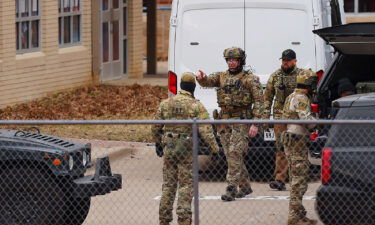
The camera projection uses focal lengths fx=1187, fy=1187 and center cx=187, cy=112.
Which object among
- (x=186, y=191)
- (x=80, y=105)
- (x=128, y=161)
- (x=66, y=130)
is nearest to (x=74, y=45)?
(x=80, y=105)

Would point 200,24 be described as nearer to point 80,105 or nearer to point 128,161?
point 128,161

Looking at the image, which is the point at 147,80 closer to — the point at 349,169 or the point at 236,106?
the point at 236,106

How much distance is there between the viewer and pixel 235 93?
44.5 feet

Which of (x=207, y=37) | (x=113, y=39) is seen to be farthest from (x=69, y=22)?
(x=207, y=37)

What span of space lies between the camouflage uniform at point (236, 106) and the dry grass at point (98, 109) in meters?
4.66

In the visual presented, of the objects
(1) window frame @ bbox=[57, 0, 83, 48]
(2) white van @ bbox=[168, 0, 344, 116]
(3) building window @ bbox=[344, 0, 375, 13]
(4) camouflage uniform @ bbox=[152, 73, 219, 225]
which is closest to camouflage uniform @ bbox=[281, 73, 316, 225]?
(4) camouflage uniform @ bbox=[152, 73, 219, 225]

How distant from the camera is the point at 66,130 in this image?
18828mm

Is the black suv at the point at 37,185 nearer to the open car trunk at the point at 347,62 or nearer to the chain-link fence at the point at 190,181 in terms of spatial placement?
the chain-link fence at the point at 190,181

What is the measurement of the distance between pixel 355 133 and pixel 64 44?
1612cm

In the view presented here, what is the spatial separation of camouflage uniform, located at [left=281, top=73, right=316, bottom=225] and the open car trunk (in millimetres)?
1268

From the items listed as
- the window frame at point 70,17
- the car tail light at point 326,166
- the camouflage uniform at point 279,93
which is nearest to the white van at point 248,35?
the camouflage uniform at point 279,93

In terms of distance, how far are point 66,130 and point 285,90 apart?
570cm

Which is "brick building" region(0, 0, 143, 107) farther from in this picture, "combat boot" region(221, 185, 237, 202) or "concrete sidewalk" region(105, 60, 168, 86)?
"combat boot" region(221, 185, 237, 202)

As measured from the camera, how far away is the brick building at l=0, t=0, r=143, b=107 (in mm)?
22734
